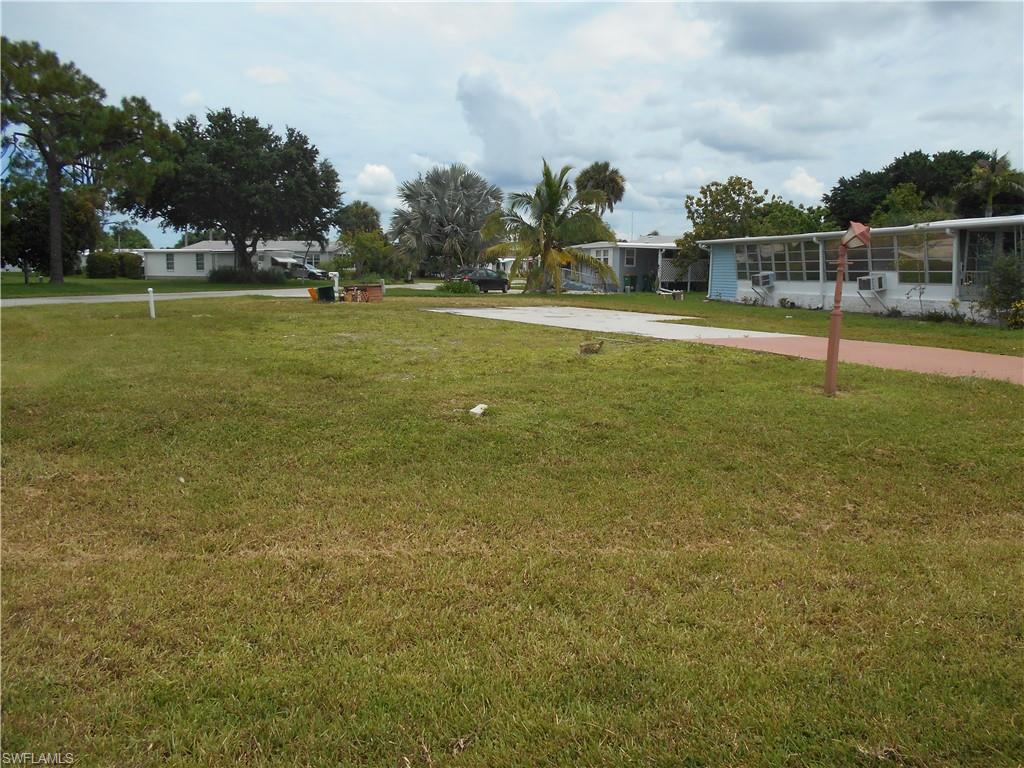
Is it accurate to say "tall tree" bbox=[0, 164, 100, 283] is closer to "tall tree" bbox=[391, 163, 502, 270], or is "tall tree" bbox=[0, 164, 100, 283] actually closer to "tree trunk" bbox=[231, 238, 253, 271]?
"tree trunk" bbox=[231, 238, 253, 271]

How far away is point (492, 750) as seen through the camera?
2.21 metres

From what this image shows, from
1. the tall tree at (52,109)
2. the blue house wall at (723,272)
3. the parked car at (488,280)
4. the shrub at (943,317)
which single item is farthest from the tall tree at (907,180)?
the tall tree at (52,109)

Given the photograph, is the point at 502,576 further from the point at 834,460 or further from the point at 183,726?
the point at 834,460

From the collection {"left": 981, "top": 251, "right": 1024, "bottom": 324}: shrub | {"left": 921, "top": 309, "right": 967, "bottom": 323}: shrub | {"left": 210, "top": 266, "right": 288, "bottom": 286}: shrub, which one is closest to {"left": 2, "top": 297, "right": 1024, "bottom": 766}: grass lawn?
{"left": 981, "top": 251, "right": 1024, "bottom": 324}: shrub

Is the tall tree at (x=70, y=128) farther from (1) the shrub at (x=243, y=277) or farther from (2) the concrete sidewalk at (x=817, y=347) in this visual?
(2) the concrete sidewalk at (x=817, y=347)

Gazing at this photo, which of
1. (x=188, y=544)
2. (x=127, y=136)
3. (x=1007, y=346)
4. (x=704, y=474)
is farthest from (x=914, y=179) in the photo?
(x=188, y=544)

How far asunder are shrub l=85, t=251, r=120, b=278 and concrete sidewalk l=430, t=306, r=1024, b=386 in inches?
1703

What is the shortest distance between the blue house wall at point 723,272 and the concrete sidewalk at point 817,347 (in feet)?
40.8

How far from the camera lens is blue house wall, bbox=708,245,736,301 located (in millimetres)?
29078

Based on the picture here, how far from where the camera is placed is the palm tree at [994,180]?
36.8 metres

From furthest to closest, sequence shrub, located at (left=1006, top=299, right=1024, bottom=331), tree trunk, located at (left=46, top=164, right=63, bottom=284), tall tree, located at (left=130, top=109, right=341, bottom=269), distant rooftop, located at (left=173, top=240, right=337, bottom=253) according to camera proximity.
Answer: distant rooftop, located at (left=173, top=240, right=337, bottom=253) < tall tree, located at (left=130, top=109, right=341, bottom=269) < tree trunk, located at (left=46, top=164, right=63, bottom=284) < shrub, located at (left=1006, top=299, right=1024, bottom=331)

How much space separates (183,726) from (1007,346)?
1387cm
